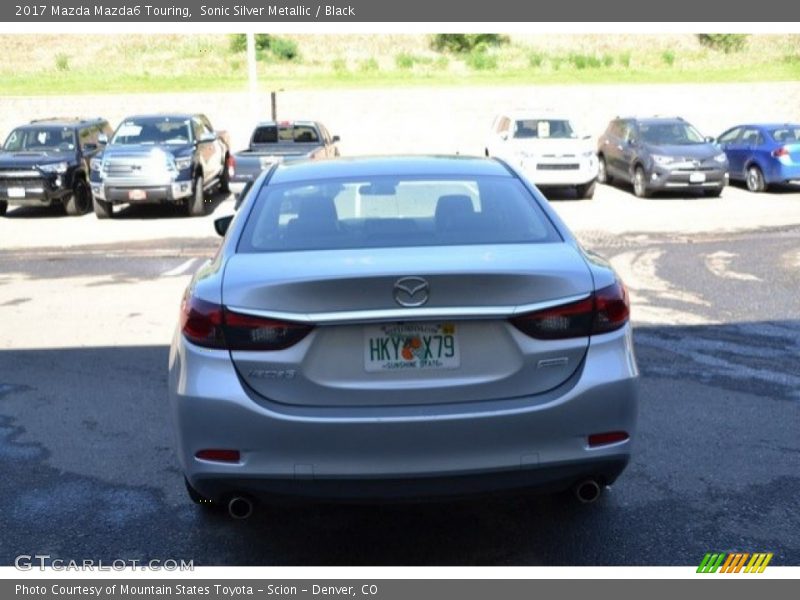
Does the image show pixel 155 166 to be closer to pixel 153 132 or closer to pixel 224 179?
pixel 153 132

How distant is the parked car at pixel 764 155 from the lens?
73.0 feet

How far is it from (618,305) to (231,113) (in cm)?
2984

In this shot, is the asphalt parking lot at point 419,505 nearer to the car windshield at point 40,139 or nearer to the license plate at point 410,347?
the license plate at point 410,347

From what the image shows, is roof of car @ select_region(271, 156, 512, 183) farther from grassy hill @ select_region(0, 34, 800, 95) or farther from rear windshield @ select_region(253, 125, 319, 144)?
grassy hill @ select_region(0, 34, 800, 95)

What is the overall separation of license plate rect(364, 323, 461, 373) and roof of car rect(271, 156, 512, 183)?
1.53 m

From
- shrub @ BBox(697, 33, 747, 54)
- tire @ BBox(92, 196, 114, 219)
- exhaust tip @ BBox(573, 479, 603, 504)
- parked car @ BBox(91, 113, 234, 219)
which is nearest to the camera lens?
exhaust tip @ BBox(573, 479, 603, 504)

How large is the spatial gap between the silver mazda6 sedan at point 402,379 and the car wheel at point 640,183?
18628mm

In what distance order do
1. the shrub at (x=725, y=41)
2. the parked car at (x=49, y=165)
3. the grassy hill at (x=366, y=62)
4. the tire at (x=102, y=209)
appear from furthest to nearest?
1. the shrub at (x=725, y=41)
2. the grassy hill at (x=366, y=62)
3. the parked car at (x=49, y=165)
4. the tire at (x=102, y=209)

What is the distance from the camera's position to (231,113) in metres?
32.8

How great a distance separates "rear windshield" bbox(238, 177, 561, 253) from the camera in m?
4.62

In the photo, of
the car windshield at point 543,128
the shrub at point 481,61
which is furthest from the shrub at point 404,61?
the car windshield at point 543,128

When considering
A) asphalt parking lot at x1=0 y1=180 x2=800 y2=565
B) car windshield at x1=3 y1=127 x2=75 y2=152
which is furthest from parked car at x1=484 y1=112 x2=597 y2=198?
asphalt parking lot at x1=0 y1=180 x2=800 y2=565

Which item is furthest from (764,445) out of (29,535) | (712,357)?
(29,535)

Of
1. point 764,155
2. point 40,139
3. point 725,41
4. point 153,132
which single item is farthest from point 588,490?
point 725,41
